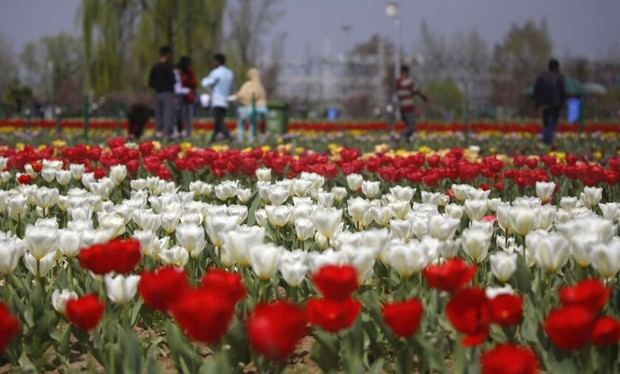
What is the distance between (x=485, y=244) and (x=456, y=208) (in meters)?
0.91

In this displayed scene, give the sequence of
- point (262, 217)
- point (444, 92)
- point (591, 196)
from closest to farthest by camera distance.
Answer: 1. point (262, 217)
2. point (591, 196)
3. point (444, 92)

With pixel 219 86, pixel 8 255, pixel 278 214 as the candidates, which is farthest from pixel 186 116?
pixel 8 255

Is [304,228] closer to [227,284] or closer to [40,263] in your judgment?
[40,263]

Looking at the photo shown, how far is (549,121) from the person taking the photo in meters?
14.5

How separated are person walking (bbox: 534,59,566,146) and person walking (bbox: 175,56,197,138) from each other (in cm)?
606

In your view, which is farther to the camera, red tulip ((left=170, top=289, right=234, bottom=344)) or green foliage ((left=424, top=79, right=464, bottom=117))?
green foliage ((left=424, top=79, right=464, bottom=117))

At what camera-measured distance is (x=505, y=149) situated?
43.3ft

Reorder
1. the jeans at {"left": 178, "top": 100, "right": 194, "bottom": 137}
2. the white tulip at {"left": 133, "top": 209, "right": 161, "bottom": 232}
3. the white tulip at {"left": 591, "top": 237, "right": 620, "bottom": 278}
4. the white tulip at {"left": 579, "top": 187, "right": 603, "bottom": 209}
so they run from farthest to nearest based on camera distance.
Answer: the jeans at {"left": 178, "top": 100, "right": 194, "bottom": 137} → the white tulip at {"left": 579, "top": 187, "right": 603, "bottom": 209} → the white tulip at {"left": 133, "top": 209, "right": 161, "bottom": 232} → the white tulip at {"left": 591, "top": 237, "right": 620, "bottom": 278}

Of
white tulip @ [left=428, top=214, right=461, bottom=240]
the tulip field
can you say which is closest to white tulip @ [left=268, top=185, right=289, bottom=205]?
the tulip field

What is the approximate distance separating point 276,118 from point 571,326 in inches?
797

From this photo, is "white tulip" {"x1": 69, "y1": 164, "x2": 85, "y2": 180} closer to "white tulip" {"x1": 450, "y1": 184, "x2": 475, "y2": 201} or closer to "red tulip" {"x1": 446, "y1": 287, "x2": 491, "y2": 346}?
"white tulip" {"x1": 450, "y1": 184, "x2": 475, "y2": 201}

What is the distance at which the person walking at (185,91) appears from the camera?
50.6ft

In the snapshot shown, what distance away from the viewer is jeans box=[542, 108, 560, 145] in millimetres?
14320

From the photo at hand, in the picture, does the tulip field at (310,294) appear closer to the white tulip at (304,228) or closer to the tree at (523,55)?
the white tulip at (304,228)
